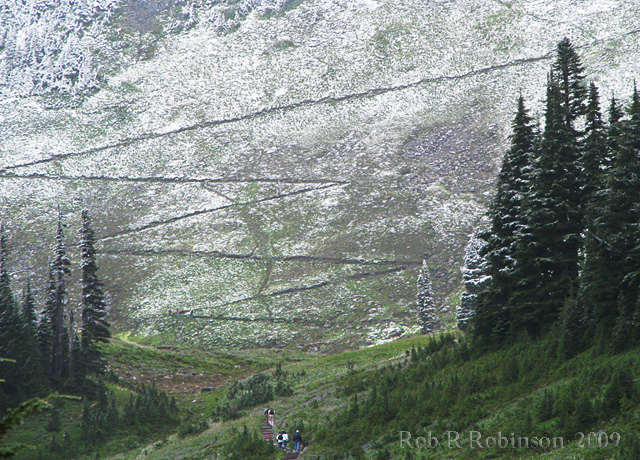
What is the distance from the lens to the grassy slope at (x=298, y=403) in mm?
19234

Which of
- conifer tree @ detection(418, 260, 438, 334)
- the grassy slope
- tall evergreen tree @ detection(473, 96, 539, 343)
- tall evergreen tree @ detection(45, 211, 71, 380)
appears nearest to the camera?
the grassy slope

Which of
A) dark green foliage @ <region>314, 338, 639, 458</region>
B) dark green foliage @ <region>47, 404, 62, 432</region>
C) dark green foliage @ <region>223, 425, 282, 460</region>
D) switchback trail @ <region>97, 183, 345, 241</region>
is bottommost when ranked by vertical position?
dark green foliage @ <region>223, 425, 282, 460</region>

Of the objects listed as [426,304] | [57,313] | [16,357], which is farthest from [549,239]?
[426,304]

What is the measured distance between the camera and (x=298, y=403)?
35.5 metres

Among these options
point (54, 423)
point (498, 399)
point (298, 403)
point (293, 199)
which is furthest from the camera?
point (293, 199)

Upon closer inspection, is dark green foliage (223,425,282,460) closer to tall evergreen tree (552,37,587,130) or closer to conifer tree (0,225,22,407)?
conifer tree (0,225,22,407)

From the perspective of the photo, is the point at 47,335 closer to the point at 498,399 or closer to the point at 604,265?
the point at 498,399

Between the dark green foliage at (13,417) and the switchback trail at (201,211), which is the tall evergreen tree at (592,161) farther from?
the switchback trail at (201,211)

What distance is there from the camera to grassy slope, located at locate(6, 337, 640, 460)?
63.1 feet

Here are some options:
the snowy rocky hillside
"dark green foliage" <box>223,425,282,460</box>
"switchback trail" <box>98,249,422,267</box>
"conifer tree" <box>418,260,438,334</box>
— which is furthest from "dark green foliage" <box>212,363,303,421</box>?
"switchback trail" <box>98,249,422,267</box>

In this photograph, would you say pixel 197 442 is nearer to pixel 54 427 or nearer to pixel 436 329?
pixel 54 427

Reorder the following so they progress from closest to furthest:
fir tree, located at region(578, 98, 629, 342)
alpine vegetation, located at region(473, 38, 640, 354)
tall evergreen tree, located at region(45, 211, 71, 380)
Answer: fir tree, located at region(578, 98, 629, 342), alpine vegetation, located at region(473, 38, 640, 354), tall evergreen tree, located at region(45, 211, 71, 380)

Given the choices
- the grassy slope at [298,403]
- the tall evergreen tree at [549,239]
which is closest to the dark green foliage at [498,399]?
the grassy slope at [298,403]

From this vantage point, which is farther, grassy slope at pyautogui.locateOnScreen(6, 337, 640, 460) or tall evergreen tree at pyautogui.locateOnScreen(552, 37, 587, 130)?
tall evergreen tree at pyautogui.locateOnScreen(552, 37, 587, 130)
